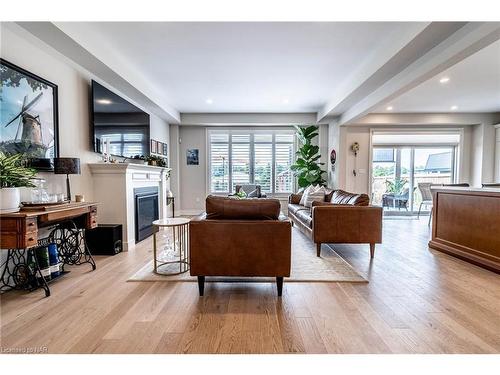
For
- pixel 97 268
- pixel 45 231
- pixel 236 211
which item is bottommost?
pixel 97 268

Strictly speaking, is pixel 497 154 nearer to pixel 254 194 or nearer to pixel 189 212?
pixel 254 194

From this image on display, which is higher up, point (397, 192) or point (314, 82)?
point (314, 82)

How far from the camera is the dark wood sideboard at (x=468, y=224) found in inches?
118

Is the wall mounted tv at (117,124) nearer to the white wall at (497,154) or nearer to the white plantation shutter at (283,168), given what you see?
the white plantation shutter at (283,168)

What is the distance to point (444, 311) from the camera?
6.84 ft

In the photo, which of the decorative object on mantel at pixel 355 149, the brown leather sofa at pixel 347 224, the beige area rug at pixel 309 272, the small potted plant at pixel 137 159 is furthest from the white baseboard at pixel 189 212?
the brown leather sofa at pixel 347 224

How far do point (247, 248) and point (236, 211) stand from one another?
0.34 meters

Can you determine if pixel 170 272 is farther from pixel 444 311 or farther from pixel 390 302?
pixel 444 311

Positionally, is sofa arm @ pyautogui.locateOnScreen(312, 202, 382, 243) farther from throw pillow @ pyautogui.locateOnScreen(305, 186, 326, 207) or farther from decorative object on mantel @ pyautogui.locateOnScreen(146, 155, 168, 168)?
decorative object on mantel @ pyautogui.locateOnScreen(146, 155, 168, 168)

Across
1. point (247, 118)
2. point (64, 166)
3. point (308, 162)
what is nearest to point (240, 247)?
point (64, 166)

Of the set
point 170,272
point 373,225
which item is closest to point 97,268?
point 170,272

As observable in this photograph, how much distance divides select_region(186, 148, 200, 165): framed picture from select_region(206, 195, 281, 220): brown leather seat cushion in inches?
201

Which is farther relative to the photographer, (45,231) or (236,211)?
(45,231)

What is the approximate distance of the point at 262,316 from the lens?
79.4 inches
